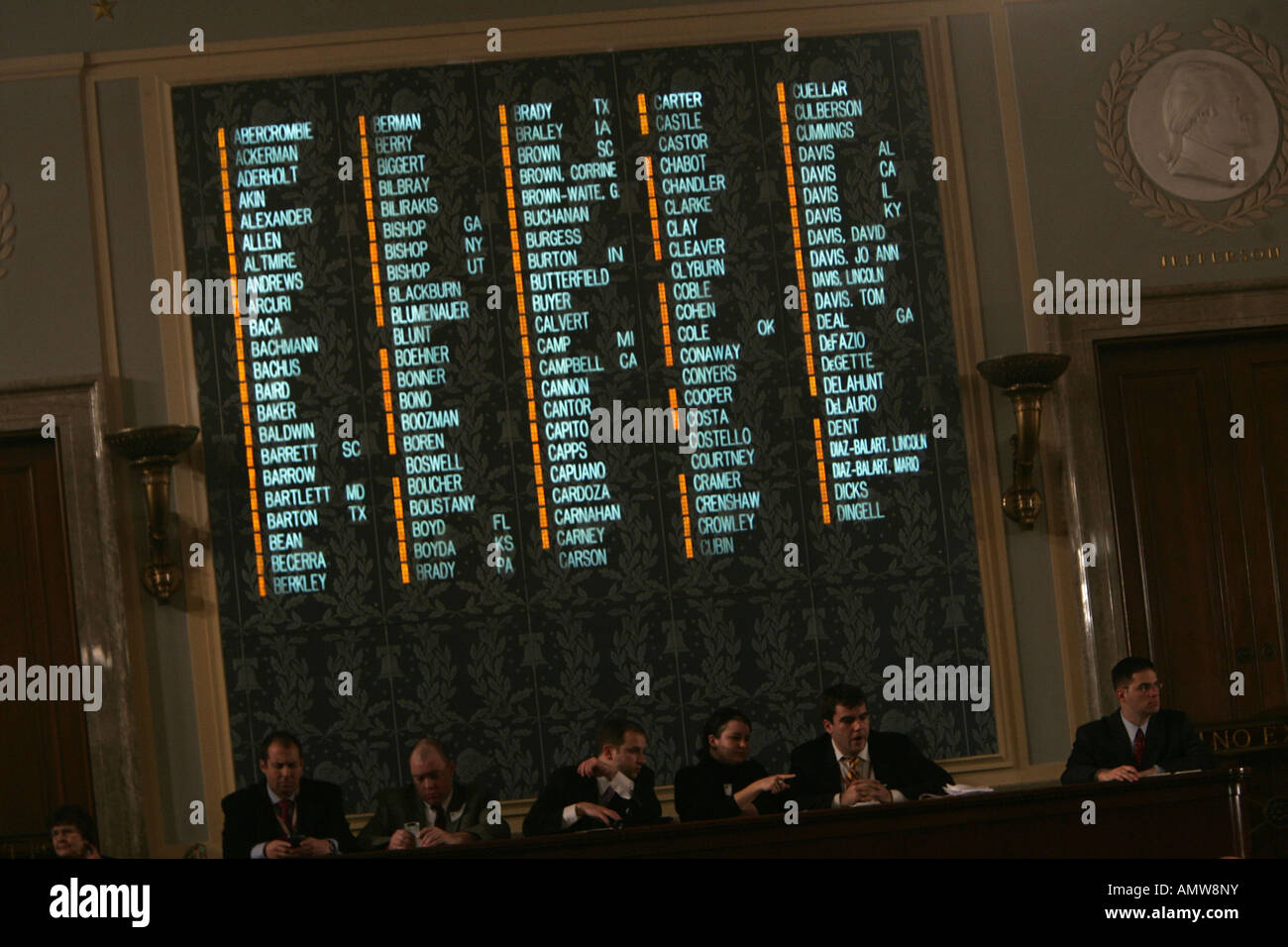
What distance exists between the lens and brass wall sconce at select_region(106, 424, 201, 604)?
17.6 feet

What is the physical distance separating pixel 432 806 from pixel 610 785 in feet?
1.84

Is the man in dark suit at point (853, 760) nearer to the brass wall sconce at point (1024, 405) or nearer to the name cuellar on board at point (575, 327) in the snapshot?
the name cuellar on board at point (575, 327)

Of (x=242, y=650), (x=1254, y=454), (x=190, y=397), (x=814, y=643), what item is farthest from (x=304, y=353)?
(x=1254, y=454)

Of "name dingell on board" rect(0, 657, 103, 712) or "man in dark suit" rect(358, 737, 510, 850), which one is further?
"name dingell on board" rect(0, 657, 103, 712)

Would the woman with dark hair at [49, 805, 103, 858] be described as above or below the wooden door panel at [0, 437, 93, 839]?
below

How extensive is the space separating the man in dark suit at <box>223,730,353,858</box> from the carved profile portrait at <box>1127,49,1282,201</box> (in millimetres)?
3707

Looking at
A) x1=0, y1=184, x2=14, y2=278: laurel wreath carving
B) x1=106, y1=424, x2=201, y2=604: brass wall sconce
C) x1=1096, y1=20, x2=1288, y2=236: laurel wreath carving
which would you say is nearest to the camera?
x1=106, y1=424, x2=201, y2=604: brass wall sconce

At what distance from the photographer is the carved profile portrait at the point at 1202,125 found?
5820mm

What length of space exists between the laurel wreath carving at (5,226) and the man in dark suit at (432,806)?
7.84 ft

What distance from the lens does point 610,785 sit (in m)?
4.88
